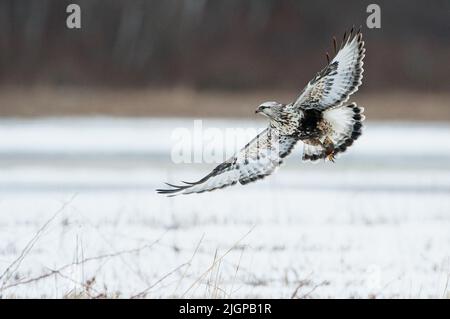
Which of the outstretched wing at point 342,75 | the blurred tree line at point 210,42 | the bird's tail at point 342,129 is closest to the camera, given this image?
the outstretched wing at point 342,75

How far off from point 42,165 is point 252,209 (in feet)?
13.8

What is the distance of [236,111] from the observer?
18625mm

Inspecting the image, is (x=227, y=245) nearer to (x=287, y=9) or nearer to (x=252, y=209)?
(x=252, y=209)

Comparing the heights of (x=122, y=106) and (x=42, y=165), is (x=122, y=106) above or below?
above

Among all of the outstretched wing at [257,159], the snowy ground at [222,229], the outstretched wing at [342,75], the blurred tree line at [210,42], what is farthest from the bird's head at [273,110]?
the blurred tree line at [210,42]

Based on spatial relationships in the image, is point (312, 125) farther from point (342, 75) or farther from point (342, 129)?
point (342, 75)

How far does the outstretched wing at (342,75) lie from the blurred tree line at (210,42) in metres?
14.5

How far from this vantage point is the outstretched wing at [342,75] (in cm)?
578

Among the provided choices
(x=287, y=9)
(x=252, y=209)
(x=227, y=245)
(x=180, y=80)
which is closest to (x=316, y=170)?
(x=252, y=209)

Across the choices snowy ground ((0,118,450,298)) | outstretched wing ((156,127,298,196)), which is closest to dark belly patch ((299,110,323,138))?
outstretched wing ((156,127,298,196))

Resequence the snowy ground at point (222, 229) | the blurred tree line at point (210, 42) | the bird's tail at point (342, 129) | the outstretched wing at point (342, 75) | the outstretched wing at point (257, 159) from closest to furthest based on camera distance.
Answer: the snowy ground at point (222, 229) → the outstretched wing at point (342, 75) → the outstretched wing at point (257, 159) → the bird's tail at point (342, 129) → the blurred tree line at point (210, 42)

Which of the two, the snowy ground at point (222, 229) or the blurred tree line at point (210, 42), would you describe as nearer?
the snowy ground at point (222, 229)

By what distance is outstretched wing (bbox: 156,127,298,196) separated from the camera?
19.9 ft

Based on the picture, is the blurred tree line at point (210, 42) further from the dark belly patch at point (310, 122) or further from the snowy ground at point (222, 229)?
the dark belly patch at point (310, 122)
